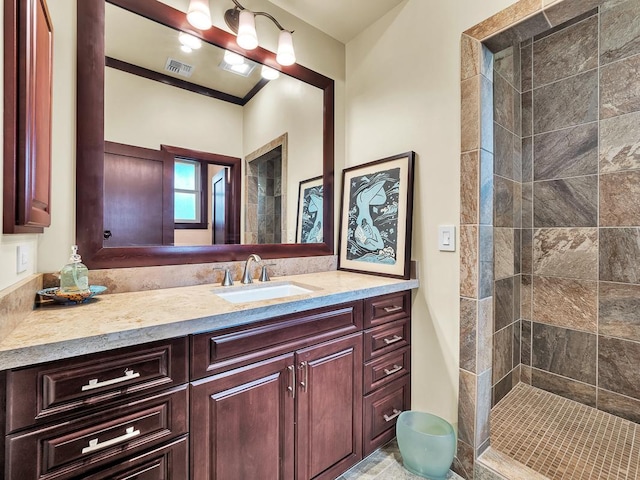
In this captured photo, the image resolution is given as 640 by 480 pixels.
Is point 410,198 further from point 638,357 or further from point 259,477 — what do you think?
point 638,357

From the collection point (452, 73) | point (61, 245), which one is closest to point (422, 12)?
point (452, 73)

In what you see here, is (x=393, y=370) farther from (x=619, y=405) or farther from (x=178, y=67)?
(x=178, y=67)

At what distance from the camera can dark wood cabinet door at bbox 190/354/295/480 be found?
970 millimetres

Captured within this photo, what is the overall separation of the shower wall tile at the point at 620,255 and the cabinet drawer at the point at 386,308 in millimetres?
1334

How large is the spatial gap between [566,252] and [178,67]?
108 inches

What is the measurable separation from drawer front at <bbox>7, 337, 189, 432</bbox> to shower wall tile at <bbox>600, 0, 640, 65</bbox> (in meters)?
2.91

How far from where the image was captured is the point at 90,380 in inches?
31.6

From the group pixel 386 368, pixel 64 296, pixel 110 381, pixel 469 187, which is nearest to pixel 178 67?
pixel 64 296

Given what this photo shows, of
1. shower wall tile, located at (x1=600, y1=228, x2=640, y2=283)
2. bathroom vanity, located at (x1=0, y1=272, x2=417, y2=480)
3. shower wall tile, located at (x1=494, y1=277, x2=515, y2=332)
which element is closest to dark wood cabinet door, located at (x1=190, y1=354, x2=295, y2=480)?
bathroom vanity, located at (x1=0, y1=272, x2=417, y2=480)

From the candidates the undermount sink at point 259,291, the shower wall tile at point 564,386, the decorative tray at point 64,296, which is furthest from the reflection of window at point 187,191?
the shower wall tile at point 564,386

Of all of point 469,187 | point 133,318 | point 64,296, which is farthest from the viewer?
point 469,187

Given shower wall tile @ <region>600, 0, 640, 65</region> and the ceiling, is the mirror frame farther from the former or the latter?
shower wall tile @ <region>600, 0, 640, 65</region>

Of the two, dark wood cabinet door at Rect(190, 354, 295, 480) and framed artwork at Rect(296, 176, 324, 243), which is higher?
framed artwork at Rect(296, 176, 324, 243)

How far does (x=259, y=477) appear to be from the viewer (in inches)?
43.3
